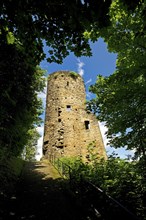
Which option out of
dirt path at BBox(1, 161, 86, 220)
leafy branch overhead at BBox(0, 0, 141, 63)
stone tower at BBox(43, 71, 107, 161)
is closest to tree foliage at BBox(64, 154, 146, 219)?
dirt path at BBox(1, 161, 86, 220)

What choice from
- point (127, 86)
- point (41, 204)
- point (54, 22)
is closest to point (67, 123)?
point (41, 204)

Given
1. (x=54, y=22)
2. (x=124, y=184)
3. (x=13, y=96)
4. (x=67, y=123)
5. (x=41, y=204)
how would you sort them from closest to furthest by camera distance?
(x=54, y=22), (x=124, y=184), (x=41, y=204), (x=13, y=96), (x=67, y=123)

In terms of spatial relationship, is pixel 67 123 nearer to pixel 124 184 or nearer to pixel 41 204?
pixel 41 204

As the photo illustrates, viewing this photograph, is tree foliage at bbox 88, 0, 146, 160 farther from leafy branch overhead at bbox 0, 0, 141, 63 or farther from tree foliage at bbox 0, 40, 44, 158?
tree foliage at bbox 0, 40, 44, 158

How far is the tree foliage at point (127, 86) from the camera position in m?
6.68

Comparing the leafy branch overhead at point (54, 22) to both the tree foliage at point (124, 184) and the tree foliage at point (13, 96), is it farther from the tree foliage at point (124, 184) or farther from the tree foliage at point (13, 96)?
the tree foliage at point (124, 184)

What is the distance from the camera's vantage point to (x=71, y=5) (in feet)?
12.6

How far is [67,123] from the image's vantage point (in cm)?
2414

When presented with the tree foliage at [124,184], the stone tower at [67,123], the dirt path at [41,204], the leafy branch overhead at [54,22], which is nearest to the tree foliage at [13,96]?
the dirt path at [41,204]

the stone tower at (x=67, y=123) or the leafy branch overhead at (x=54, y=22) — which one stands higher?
the stone tower at (x=67, y=123)

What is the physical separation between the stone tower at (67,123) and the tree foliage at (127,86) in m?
13.9

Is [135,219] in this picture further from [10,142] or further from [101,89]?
[10,142]

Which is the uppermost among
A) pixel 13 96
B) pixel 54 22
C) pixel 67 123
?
pixel 67 123

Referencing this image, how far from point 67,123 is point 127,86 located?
17512mm
